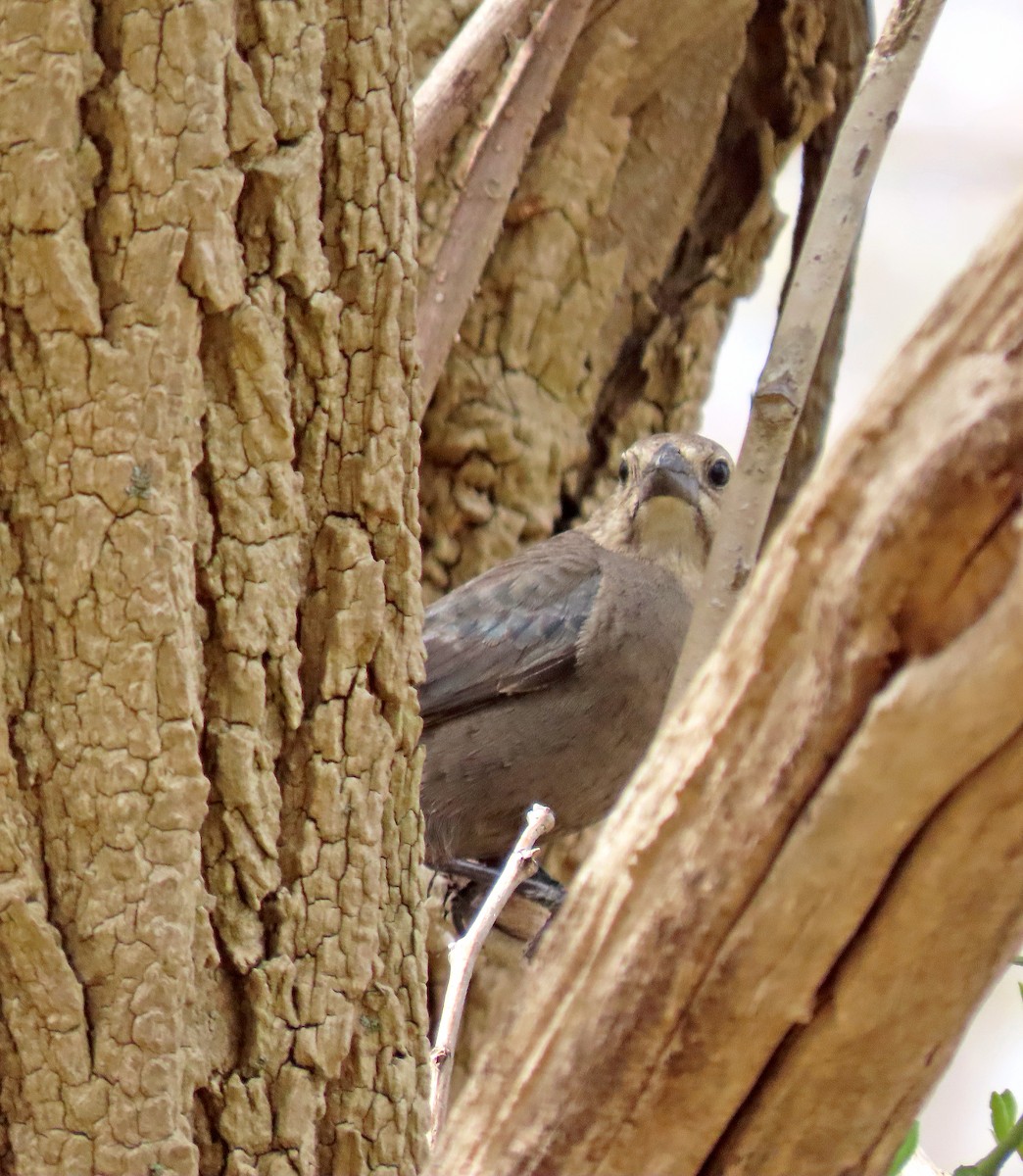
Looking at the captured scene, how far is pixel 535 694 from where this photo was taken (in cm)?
351

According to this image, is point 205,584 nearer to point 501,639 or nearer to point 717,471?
point 501,639

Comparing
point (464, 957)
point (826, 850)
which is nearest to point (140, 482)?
point (464, 957)

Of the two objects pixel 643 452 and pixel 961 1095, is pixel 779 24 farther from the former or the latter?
pixel 961 1095

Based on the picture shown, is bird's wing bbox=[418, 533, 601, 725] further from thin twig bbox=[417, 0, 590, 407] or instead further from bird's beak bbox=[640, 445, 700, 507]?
thin twig bbox=[417, 0, 590, 407]

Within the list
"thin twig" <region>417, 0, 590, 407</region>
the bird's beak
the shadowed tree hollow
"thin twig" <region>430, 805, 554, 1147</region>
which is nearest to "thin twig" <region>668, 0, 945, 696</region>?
"thin twig" <region>430, 805, 554, 1147</region>

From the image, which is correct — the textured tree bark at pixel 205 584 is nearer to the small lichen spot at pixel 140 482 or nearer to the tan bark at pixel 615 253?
the small lichen spot at pixel 140 482

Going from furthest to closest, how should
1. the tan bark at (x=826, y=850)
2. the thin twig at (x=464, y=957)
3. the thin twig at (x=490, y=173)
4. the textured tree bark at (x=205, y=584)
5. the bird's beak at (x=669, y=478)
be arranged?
the bird's beak at (x=669, y=478) < the thin twig at (x=490, y=173) < the thin twig at (x=464, y=957) < the textured tree bark at (x=205, y=584) < the tan bark at (x=826, y=850)

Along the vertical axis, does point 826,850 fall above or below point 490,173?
below

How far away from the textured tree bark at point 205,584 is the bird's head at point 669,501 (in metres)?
1.84

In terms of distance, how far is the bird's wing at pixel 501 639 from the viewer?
3498 millimetres

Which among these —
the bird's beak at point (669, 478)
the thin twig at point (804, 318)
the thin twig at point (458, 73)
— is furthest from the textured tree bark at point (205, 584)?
the bird's beak at point (669, 478)

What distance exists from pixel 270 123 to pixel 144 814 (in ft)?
2.56

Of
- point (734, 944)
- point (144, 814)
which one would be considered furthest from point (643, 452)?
point (734, 944)

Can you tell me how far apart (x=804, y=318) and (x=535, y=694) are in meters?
1.33
